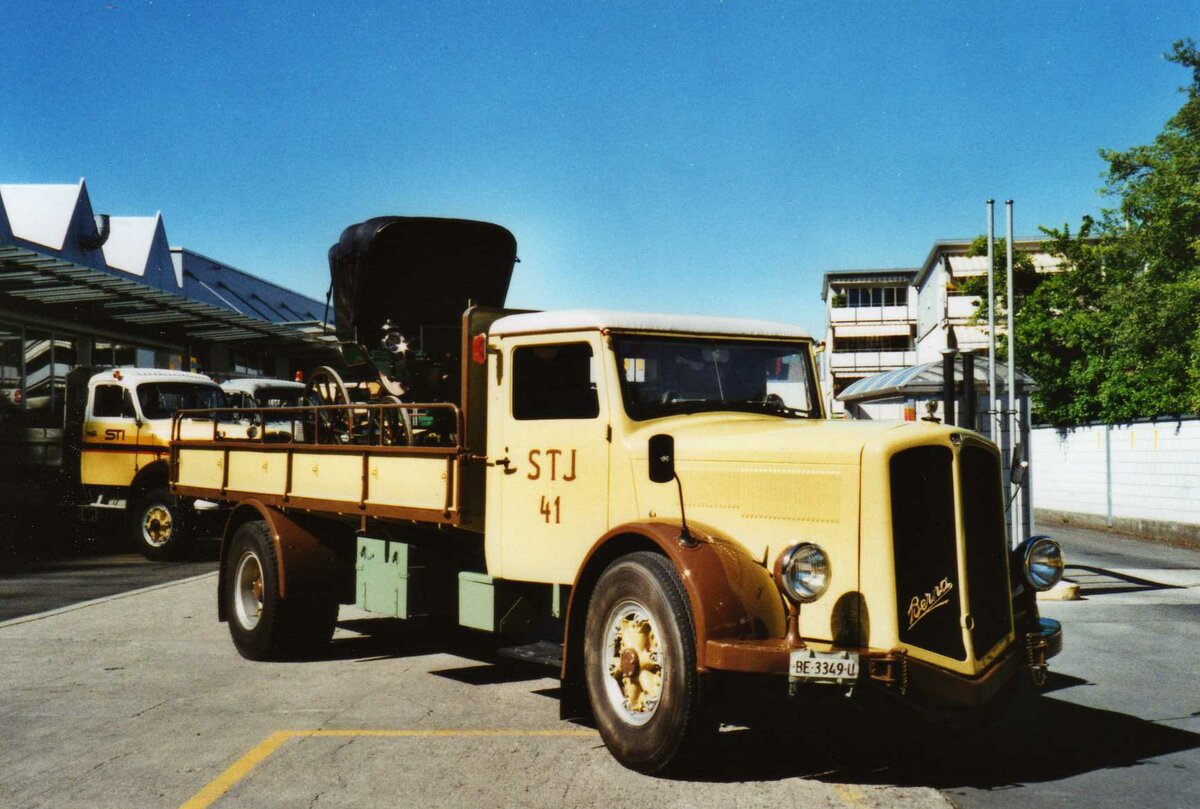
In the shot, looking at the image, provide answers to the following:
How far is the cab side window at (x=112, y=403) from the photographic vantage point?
1727 cm

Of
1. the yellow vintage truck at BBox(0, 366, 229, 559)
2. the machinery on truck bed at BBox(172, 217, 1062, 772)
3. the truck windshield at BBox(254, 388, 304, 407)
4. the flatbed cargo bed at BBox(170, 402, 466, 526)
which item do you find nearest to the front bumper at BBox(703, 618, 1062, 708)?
the machinery on truck bed at BBox(172, 217, 1062, 772)

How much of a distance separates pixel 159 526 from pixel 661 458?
1290cm

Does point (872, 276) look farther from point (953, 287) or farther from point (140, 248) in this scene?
point (140, 248)

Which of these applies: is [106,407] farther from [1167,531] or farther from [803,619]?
[1167,531]

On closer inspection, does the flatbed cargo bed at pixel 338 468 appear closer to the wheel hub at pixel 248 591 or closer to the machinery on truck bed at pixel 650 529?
the machinery on truck bed at pixel 650 529

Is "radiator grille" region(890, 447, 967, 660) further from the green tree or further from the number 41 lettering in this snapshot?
the green tree

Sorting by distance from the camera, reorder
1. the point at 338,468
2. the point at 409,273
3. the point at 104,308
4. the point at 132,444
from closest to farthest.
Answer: the point at 338,468
the point at 409,273
the point at 132,444
the point at 104,308

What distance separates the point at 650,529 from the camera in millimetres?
5504

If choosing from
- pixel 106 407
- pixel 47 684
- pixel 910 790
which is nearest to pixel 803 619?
pixel 910 790

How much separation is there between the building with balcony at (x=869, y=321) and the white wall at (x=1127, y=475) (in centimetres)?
5821

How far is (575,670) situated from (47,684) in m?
4.09

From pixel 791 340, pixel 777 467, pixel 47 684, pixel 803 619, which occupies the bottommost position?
pixel 47 684

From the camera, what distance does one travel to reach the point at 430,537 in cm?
758

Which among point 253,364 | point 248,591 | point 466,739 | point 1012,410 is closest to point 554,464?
point 466,739
